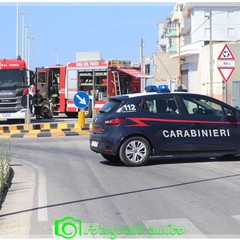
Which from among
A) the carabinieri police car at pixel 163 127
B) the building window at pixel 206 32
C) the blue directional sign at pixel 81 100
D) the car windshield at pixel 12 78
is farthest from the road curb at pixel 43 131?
the building window at pixel 206 32

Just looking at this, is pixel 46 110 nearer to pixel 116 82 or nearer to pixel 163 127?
pixel 116 82

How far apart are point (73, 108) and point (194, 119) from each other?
17.9 m

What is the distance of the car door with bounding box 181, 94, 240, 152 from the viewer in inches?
449

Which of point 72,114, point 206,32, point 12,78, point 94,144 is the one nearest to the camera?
point 94,144

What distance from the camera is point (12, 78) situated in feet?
79.5

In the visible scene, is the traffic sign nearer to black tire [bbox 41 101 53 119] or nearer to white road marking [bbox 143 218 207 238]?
white road marking [bbox 143 218 207 238]

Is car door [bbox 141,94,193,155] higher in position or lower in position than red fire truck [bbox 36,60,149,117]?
lower

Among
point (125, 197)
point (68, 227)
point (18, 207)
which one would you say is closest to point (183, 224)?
point (68, 227)

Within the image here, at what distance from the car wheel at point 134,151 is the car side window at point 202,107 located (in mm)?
1307

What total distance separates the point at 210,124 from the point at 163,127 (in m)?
1.12

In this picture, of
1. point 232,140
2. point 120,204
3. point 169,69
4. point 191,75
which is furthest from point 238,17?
point 120,204

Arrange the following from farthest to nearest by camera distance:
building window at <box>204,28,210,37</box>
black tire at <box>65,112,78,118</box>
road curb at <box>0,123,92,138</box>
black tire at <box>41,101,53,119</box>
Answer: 1. building window at <box>204,28,210,37</box>
2. black tire at <box>65,112,78,118</box>
3. black tire at <box>41,101,53,119</box>
4. road curb at <box>0,123,92,138</box>
